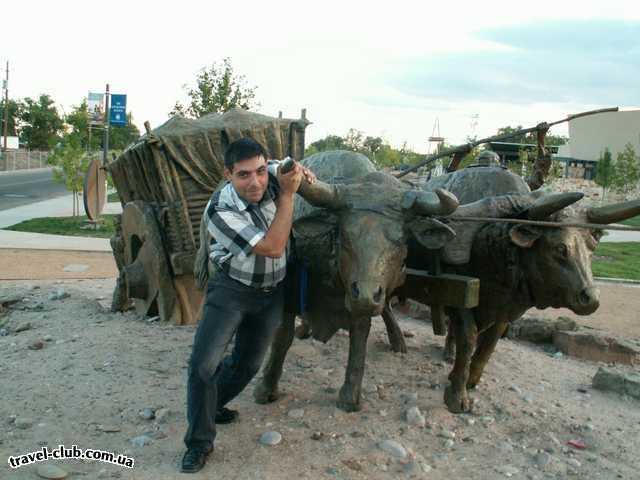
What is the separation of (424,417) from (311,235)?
157 centimetres

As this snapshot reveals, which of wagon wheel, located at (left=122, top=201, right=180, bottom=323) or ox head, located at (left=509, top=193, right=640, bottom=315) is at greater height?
ox head, located at (left=509, top=193, right=640, bottom=315)

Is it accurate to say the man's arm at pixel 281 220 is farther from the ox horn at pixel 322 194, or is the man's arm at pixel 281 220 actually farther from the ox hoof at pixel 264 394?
the ox hoof at pixel 264 394

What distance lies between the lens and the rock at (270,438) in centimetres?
418

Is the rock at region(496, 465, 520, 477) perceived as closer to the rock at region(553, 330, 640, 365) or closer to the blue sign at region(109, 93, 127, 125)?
the rock at region(553, 330, 640, 365)

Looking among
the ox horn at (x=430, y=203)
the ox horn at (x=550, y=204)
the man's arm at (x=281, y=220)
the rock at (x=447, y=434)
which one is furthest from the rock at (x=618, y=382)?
the man's arm at (x=281, y=220)

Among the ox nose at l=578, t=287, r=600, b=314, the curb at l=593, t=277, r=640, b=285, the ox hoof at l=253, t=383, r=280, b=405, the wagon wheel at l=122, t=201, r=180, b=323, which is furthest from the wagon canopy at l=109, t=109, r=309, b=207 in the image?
the curb at l=593, t=277, r=640, b=285

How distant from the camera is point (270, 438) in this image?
13.8 ft

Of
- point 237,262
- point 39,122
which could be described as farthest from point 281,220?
point 39,122

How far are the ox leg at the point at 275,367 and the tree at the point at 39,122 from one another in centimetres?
5378

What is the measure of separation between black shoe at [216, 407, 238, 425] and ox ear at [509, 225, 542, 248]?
7.51ft

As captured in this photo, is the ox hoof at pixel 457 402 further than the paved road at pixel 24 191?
No

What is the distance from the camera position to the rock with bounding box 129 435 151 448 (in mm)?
4145

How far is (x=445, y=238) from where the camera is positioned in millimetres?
4203

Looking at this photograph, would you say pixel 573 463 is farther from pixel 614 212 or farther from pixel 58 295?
pixel 58 295
